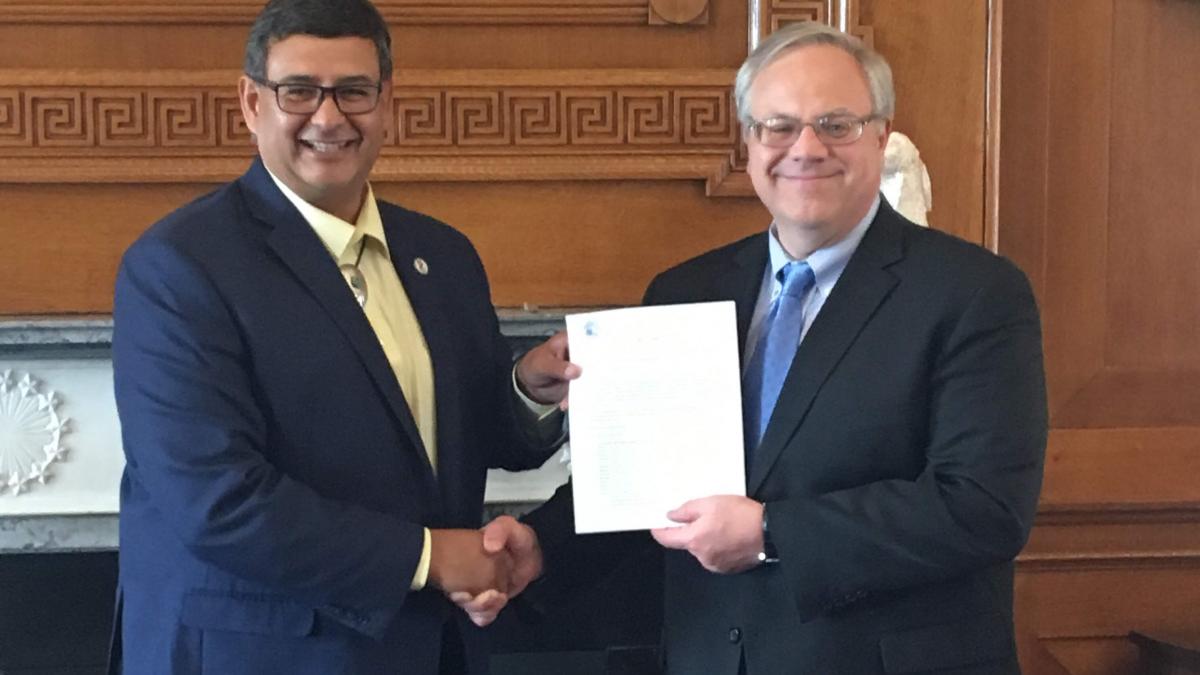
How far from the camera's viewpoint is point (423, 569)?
58.2 inches

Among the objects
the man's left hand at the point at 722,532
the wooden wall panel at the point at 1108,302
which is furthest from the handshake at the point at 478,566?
the wooden wall panel at the point at 1108,302

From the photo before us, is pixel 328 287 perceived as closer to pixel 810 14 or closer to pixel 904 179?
pixel 904 179

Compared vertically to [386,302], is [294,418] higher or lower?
lower

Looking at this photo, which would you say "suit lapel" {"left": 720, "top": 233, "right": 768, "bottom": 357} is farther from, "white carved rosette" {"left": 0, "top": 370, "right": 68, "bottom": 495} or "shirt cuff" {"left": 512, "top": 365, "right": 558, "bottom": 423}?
"white carved rosette" {"left": 0, "top": 370, "right": 68, "bottom": 495}

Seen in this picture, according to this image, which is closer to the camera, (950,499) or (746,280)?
(950,499)

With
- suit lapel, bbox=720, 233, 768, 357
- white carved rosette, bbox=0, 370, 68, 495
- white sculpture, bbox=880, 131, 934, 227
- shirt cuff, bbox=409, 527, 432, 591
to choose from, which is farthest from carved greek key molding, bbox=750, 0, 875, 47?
white carved rosette, bbox=0, 370, 68, 495

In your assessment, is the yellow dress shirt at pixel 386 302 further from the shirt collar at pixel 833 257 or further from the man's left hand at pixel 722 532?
the shirt collar at pixel 833 257

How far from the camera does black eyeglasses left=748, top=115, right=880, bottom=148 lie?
1535mm

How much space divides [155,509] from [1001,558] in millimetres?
1019

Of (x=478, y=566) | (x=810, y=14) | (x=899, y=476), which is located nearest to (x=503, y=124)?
(x=810, y=14)

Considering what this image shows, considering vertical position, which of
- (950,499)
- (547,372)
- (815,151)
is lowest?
(950,499)

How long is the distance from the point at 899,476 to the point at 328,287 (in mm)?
723

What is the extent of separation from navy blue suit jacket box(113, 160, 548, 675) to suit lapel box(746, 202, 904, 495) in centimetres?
43

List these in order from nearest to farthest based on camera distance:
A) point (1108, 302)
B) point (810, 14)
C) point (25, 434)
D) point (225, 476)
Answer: point (225, 476) < point (25, 434) < point (810, 14) < point (1108, 302)
